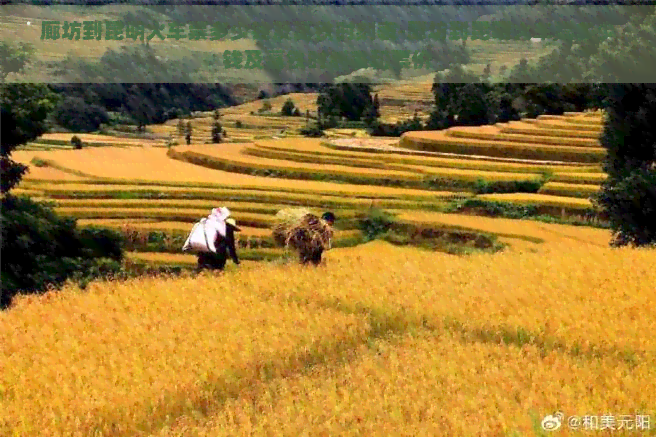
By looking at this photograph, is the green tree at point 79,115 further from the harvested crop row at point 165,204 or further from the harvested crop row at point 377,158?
the harvested crop row at point 165,204

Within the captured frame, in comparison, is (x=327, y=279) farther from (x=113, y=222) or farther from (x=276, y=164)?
(x=276, y=164)

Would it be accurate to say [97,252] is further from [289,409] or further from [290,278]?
[289,409]

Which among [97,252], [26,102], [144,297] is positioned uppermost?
[26,102]

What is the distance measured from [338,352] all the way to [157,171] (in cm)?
2592

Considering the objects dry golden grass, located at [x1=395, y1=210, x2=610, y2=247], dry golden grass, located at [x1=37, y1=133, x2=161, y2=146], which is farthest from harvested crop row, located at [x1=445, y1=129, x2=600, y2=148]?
dry golden grass, located at [x1=37, y1=133, x2=161, y2=146]

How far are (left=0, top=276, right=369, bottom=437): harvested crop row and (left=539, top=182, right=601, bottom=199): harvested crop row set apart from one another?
1683 centimetres

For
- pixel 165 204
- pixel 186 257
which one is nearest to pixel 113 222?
pixel 165 204

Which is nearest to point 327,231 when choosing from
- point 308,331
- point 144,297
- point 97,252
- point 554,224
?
point 144,297

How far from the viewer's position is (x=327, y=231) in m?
10.2

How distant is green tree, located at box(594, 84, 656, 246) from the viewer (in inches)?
638

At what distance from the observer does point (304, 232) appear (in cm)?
1015

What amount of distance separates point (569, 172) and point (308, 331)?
20874 millimetres

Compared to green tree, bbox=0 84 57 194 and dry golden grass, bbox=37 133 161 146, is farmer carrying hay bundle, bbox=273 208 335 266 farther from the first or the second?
dry golden grass, bbox=37 133 161 146

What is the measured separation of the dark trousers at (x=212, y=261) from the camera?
10.5 metres
